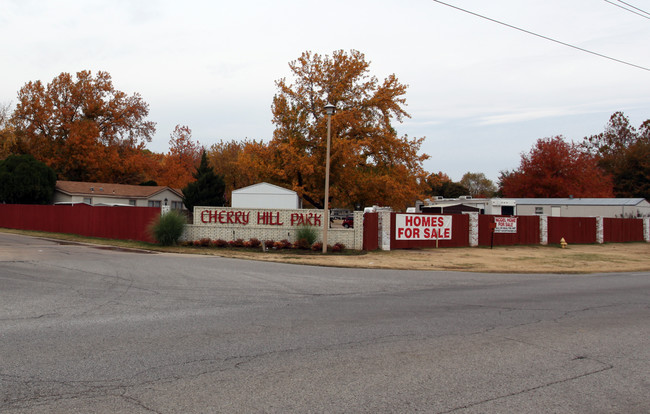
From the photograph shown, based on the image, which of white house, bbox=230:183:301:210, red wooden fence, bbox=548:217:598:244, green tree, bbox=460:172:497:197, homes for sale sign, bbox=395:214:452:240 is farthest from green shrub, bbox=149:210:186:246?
green tree, bbox=460:172:497:197

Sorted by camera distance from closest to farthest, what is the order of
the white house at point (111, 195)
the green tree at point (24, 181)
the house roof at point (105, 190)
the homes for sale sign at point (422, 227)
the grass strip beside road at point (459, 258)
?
the grass strip beside road at point (459, 258)
the homes for sale sign at point (422, 227)
the green tree at point (24, 181)
the white house at point (111, 195)
the house roof at point (105, 190)

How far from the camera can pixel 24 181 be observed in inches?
1786

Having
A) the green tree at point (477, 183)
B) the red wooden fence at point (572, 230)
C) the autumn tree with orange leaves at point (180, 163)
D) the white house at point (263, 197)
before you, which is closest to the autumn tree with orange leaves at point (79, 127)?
the autumn tree with orange leaves at point (180, 163)

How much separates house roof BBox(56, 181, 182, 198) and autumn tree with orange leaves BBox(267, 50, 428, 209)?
1993cm

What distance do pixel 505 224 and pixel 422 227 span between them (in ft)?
21.5

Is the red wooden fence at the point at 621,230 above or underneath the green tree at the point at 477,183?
underneath

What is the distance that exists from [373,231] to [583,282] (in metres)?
11.2

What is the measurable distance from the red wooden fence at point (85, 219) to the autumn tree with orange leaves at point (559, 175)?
5257 centimetres

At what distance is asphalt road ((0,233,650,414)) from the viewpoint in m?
4.70

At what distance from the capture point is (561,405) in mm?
4656

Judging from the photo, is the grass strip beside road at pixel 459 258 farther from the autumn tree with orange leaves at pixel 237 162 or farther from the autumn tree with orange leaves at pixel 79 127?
the autumn tree with orange leaves at pixel 79 127

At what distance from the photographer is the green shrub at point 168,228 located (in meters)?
24.6

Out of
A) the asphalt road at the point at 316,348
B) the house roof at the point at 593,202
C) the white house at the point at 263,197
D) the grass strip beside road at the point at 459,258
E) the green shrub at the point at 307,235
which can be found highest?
the house roof at the point at 593,202

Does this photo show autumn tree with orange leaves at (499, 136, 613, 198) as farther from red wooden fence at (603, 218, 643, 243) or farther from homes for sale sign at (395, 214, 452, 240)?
homes for sale sign at (395, 214, 452, 240)
